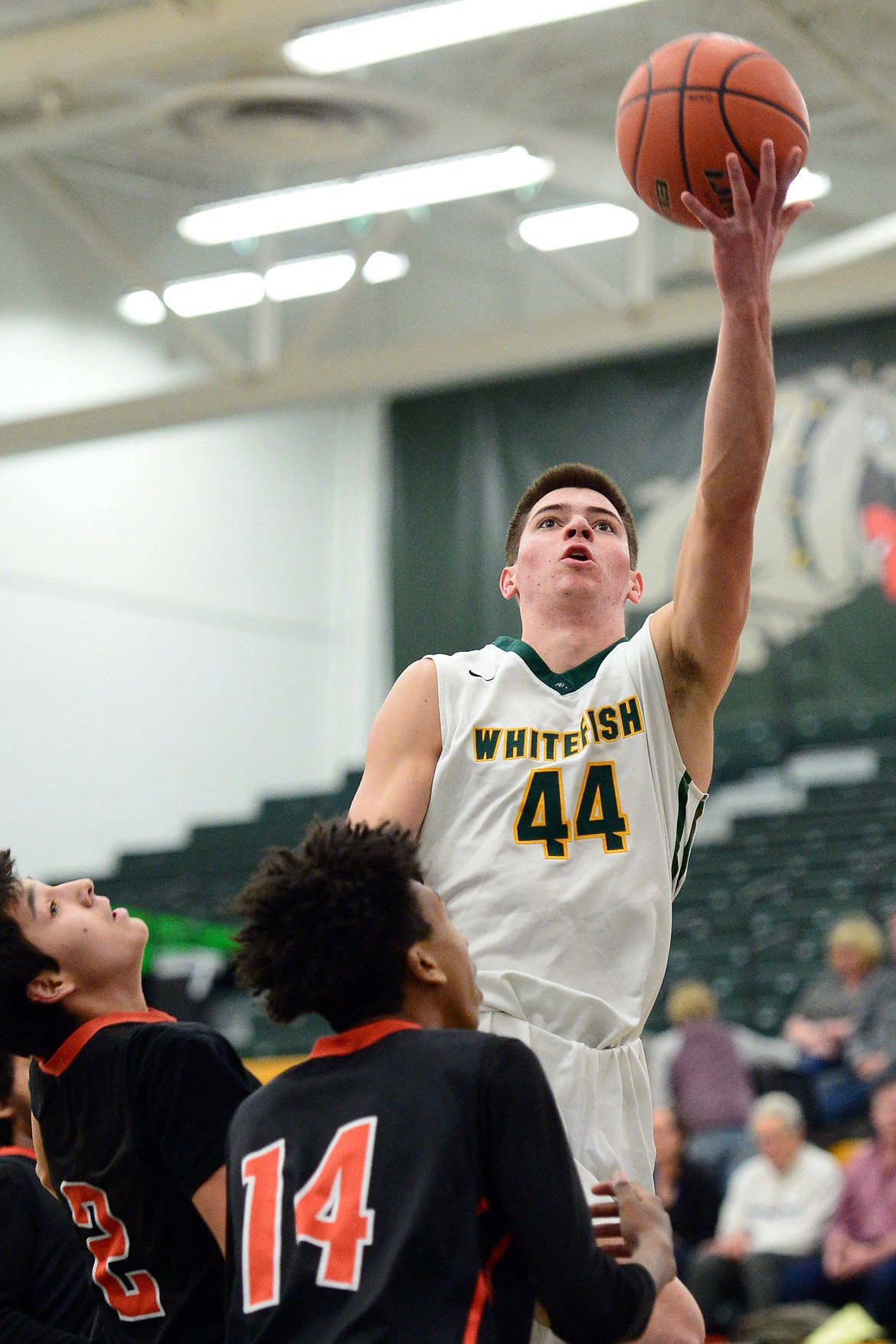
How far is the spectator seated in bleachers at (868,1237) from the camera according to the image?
752 centimetres

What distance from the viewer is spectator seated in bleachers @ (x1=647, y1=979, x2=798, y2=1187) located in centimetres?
880

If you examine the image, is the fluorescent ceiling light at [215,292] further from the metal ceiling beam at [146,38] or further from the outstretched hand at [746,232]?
the outstretched hand at [746,232]

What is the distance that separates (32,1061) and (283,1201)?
91 cm

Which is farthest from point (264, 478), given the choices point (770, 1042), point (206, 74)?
point (770, 1042)

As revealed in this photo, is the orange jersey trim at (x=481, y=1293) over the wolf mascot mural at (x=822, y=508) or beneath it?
beneath

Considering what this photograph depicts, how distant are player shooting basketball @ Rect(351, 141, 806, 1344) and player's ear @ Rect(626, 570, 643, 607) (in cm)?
9

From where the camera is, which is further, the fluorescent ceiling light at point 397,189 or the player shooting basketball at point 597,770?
the fluorescent ceiling light at point 397,189

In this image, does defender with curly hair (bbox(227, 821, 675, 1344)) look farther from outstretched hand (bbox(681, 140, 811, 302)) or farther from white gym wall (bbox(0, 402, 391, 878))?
white gym wall (bbox(0, 402, 391, 878))

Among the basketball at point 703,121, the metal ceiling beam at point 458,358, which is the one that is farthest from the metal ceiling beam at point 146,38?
the basketball at point 703,121

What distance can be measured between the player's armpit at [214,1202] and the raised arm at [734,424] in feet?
3.97

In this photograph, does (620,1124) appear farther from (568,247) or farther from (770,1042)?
(568,247)

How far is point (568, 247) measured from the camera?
17391 mm

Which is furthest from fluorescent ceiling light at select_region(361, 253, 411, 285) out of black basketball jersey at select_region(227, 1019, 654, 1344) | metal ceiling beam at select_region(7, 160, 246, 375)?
black basketball jersey at select_region(227, 1019, 654, 1344)

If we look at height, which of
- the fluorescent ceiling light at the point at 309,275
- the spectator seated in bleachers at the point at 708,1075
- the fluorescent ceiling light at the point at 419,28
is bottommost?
the spectator seated in bleachers at the point at 708,1075
